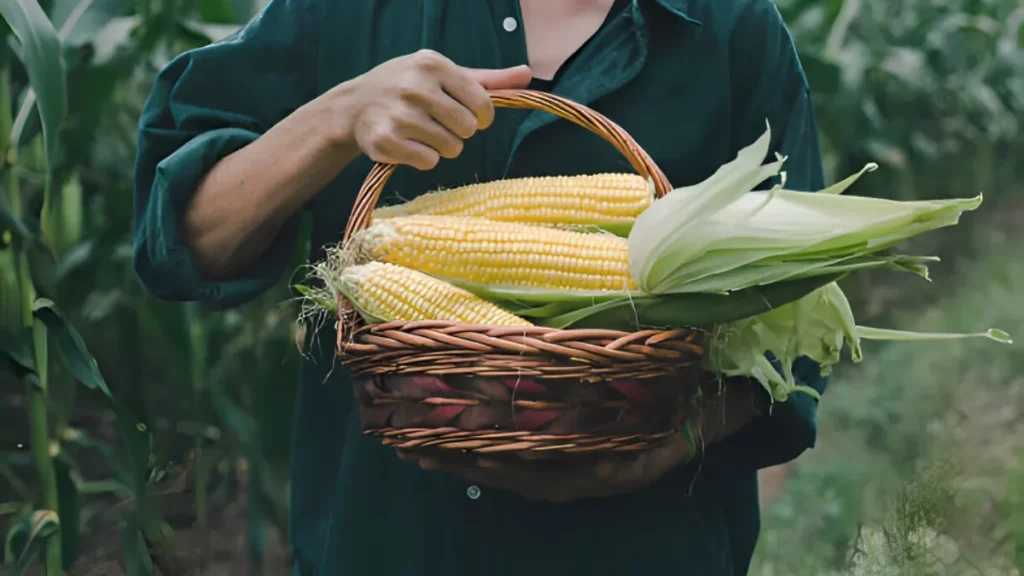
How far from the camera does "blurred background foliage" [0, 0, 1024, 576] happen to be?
1.25 metres

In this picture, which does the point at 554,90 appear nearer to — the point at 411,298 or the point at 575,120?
the point at 575,120

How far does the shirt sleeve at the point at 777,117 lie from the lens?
0.77 meters

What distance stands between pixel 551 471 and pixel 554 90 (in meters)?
0.28

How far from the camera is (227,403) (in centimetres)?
148

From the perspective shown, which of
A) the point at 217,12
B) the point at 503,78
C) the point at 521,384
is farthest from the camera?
the point at 217,12

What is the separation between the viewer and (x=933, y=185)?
2820 mm

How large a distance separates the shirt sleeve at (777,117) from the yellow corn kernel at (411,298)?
26cm

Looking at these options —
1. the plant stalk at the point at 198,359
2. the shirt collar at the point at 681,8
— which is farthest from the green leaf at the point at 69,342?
the shirt collar at the point at 681,8

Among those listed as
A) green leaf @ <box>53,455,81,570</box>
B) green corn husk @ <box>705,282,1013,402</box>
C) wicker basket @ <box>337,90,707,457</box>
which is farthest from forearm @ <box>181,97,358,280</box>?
green leaf @ <box>53,455,81,570</box>

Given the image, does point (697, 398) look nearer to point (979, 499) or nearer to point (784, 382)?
point (784, 382)

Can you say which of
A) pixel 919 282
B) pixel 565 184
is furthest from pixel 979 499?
pixel 919 282

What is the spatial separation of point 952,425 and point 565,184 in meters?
1.46

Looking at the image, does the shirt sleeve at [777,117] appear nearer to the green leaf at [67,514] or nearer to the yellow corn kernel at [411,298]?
the yellow corn kernel at [411,298]

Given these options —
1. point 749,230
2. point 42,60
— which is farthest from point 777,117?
point 42,60
